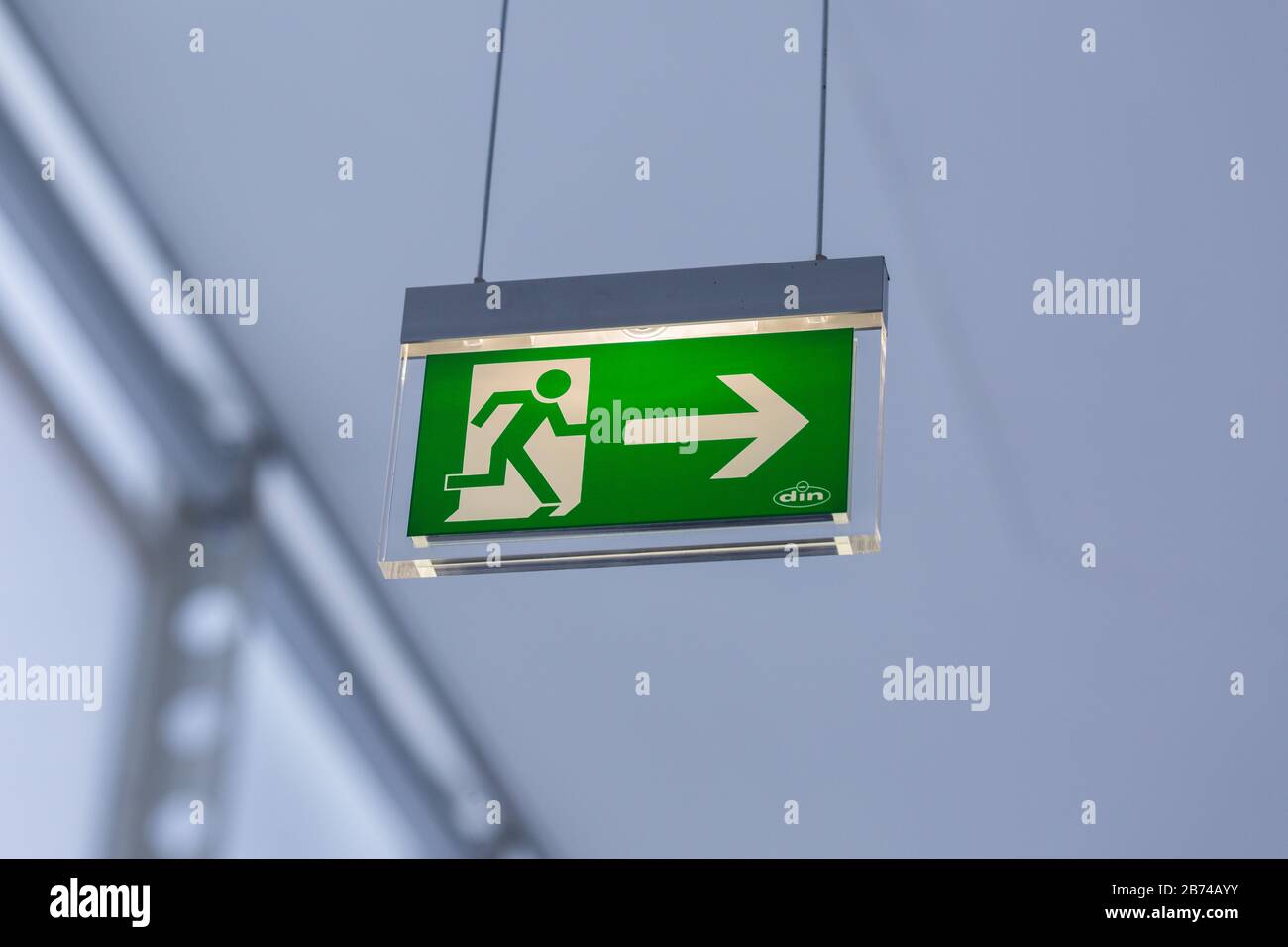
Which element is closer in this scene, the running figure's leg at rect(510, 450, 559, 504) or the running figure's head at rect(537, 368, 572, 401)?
the running figure's leg at rect(510, 450, 559, 504)

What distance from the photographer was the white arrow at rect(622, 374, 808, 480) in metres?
4.14

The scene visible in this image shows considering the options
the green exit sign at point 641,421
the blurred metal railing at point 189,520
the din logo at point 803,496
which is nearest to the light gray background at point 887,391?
the blurred metal railing at point 189,520

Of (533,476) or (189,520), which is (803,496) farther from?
(189,520)

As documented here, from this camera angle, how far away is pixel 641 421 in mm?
4234

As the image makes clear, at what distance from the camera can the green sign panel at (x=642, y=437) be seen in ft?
13.5

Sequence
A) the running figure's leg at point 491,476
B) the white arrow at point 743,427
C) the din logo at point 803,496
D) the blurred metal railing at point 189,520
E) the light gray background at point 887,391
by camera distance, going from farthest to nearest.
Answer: the blurred metal railing at point 189,520, the light gray background at point 887,391, the running figure's leg at point 491,476, the white arrow at point 743,427, the din logo at point 803,496

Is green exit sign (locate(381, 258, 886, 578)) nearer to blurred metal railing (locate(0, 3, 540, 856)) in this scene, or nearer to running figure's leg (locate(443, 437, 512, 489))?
running figure's leg (locate(443, 437, 512, 489))

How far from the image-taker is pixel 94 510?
7.67m

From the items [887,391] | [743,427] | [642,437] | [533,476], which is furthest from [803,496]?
[887,391]

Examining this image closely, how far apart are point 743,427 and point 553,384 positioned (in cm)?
45

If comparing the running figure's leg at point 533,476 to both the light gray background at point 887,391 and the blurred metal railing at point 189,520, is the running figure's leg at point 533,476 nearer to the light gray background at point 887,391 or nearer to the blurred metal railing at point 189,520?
the light gray background at point 887,391

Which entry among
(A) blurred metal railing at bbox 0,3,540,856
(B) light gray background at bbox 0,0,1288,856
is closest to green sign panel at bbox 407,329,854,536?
(B) light gray background at bbox 0,0,1288,856
